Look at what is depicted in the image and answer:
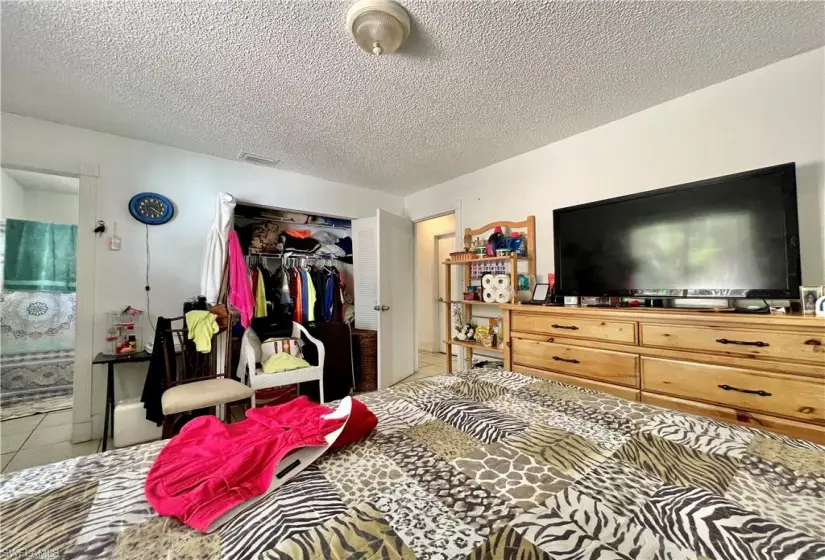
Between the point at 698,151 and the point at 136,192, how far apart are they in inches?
163

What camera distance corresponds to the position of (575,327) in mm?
2193

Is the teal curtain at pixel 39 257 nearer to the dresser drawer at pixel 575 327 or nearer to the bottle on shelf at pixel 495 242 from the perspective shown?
the bottle on shelf at pixel 495 242

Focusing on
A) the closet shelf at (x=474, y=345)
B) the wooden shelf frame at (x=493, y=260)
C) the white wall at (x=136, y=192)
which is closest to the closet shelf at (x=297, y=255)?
the white wall at (x=136, y=192)

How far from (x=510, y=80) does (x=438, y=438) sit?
196 centimetres

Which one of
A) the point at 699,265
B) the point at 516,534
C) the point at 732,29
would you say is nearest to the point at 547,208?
the point at 699,265

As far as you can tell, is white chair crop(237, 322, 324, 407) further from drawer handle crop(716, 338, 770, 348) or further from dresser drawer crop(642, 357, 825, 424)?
drawer handle crop(716, 338, 770, 348)

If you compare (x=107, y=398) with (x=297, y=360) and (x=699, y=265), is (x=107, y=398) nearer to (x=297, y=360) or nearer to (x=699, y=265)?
(x=297, y=360)

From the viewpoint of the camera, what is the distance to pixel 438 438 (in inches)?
39.0

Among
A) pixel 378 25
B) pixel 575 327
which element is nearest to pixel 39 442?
pixel 378 25

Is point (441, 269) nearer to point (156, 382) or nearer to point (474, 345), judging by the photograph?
point (474, 345)

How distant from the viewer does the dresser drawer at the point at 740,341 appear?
1438 mm

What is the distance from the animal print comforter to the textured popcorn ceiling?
5.65ft

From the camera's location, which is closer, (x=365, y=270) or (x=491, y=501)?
(x=491, y=501)

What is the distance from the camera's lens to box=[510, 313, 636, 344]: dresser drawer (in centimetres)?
198
